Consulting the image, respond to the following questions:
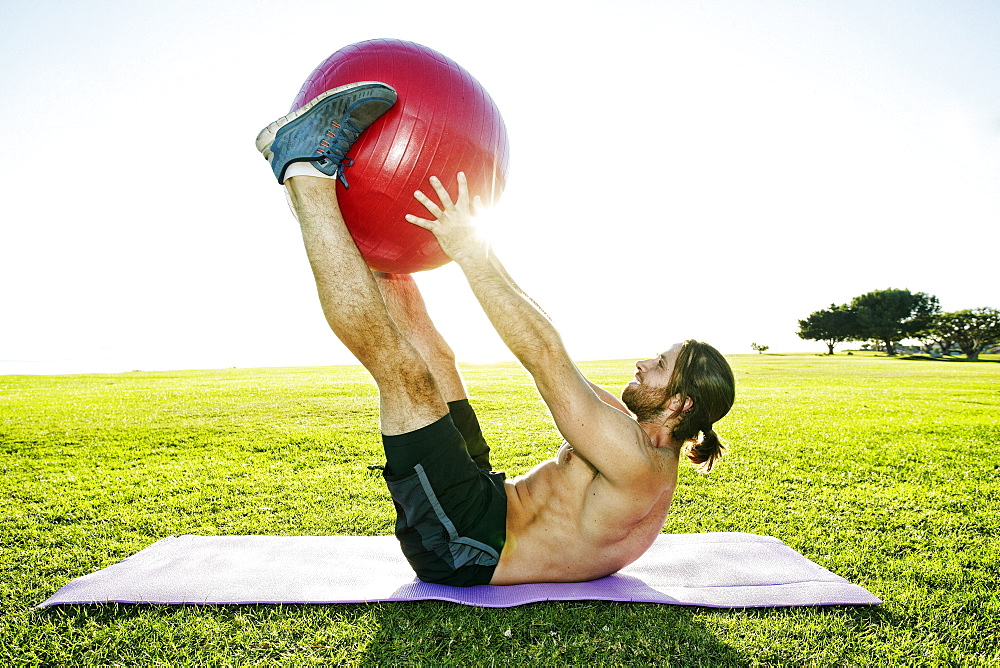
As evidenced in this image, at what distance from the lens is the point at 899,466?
22.2 feet

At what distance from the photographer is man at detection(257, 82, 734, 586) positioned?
8.48 ft

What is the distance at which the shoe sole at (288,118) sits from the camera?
262 centimetres

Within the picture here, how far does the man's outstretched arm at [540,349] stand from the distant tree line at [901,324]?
67352 mm

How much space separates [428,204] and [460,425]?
141 centimetres

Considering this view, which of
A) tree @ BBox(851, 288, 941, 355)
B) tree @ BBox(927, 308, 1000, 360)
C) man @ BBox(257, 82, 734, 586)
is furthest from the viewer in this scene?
tree @ BBox(851, 288, 941, 355)

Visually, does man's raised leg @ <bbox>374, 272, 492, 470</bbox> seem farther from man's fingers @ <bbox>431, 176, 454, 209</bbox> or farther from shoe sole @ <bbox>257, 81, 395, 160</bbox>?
shoe sole @ <bbox>257, 81, 395, 160</bbox>

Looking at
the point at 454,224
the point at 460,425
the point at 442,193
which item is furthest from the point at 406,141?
the point at 460,425

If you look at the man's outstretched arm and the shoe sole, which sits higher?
the shoe sole

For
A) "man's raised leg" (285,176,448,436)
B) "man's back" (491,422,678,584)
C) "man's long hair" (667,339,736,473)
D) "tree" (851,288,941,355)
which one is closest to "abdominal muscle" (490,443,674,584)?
"man's back" (491,422,678,584)

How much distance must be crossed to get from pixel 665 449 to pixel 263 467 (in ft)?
16.3

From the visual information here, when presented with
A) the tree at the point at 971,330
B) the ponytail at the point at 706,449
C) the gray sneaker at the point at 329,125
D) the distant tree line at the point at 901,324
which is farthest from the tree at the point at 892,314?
the gray sneaker at the point at 329,125

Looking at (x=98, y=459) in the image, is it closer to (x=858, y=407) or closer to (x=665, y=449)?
(x=665, y=449)

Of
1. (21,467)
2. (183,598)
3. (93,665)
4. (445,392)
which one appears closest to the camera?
(93,665)

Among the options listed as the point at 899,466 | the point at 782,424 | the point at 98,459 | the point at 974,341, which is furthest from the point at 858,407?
the point at 974,341
